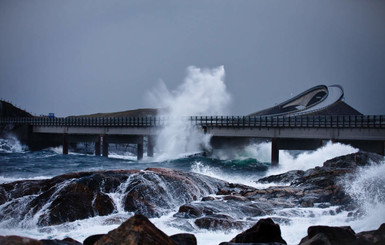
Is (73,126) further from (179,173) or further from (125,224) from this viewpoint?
(125,224)

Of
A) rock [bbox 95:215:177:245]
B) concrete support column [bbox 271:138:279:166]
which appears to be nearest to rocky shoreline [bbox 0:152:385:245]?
rock [bbox 95:215:177:245]

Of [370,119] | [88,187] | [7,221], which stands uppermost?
[370,119]

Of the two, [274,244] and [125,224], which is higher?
[125,224]

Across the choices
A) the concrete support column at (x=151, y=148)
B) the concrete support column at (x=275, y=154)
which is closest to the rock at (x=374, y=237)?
the concrete support column at (x=275, y=154)

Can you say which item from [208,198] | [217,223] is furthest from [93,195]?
[217,223]

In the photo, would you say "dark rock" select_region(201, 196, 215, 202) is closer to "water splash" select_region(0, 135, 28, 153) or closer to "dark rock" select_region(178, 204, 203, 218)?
"dark rock" select_region(178, 204, 203, 218)

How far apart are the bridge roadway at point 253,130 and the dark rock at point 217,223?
95.6 feet

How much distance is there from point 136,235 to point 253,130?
38.9 metres

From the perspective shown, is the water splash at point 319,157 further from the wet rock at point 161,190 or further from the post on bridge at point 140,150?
the post on bridge at point 140,150

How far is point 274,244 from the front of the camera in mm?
10133

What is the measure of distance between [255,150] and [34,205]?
44.9 metres

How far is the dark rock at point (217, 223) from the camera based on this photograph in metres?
14.6

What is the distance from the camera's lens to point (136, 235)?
8539mm

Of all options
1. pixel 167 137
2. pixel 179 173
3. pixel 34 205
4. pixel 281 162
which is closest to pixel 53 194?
pixel 34 205
